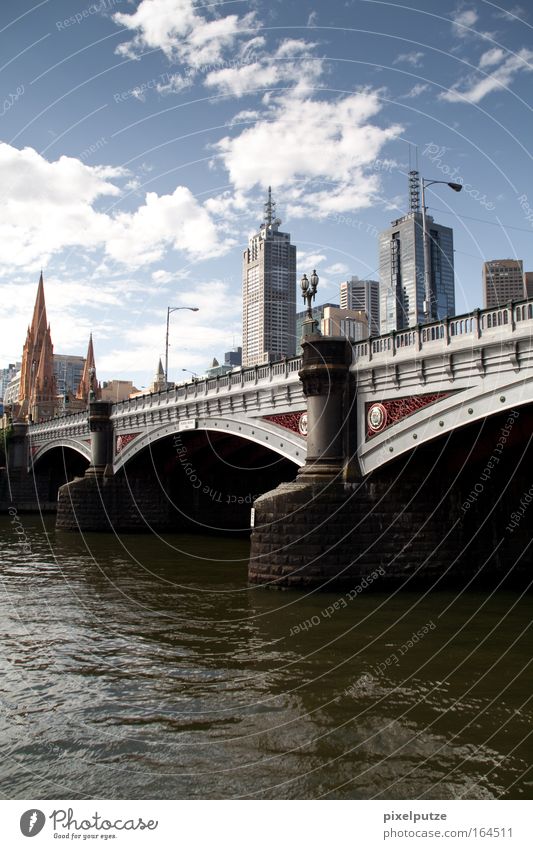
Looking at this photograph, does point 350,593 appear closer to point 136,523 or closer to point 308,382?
point 308,382

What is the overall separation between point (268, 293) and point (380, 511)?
38472 mm

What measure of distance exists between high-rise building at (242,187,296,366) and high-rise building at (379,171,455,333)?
8528 mm

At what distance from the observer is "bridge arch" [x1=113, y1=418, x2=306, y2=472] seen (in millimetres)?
24781

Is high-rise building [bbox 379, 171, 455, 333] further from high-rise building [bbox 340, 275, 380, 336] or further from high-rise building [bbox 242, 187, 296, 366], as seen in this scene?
high-rise building [bbox 242, 187, 296, 366]

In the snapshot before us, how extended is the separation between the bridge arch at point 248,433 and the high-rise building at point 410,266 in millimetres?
7220

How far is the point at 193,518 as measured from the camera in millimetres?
43219

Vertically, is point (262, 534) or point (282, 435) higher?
point (282, 435)

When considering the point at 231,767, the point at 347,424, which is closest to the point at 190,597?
the point at 347,424

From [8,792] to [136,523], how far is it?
34.6 meters

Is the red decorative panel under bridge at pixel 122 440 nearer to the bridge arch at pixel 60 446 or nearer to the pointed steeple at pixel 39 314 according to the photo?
the bridge arch at pixel 60 446

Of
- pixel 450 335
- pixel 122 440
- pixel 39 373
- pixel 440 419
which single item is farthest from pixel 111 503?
pixel 39 373

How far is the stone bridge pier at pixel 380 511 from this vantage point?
1988 cm

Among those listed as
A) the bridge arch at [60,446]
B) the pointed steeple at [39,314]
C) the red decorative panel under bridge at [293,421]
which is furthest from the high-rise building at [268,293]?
A: the pointed steeple at [39,314]

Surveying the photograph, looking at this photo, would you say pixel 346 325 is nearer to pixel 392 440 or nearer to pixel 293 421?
pixel 293 421
